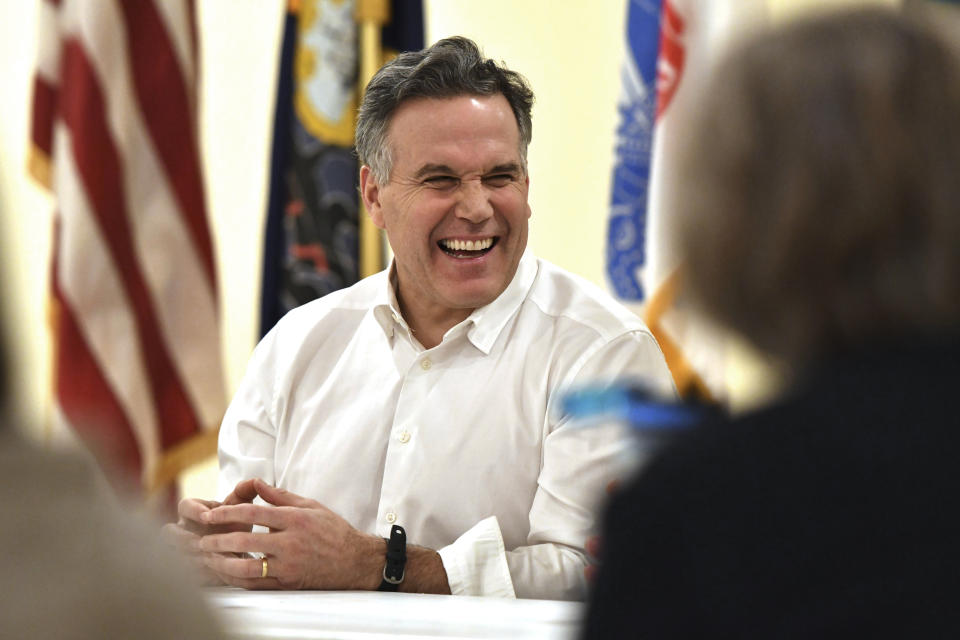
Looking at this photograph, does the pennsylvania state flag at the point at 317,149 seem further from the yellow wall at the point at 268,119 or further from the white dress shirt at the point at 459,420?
the white dress shirt at the point at 459,420

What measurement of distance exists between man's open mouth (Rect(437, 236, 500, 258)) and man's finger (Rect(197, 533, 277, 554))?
795 mm

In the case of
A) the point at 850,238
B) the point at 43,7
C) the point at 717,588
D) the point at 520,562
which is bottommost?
the point at 520,562

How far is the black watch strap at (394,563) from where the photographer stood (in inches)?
76.5

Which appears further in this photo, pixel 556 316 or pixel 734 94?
pixel 556 316

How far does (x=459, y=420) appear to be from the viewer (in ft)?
7.59

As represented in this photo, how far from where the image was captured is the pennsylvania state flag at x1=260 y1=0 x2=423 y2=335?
131 inches

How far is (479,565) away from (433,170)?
869mm

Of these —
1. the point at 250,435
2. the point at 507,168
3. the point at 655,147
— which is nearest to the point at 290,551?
the point at 250,435

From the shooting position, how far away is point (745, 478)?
734mm

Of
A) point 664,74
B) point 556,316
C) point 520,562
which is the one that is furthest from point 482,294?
point 664,74

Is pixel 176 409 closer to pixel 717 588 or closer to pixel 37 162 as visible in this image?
pixel 37 162

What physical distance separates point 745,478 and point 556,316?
167cm

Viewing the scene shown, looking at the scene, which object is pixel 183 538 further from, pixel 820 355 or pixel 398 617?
pixel 820 355

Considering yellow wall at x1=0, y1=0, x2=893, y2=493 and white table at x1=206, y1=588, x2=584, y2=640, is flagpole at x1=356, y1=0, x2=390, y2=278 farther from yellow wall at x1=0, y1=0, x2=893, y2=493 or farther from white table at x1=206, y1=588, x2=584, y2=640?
white table at x1=206, y1=588, x2=584, y2=640
